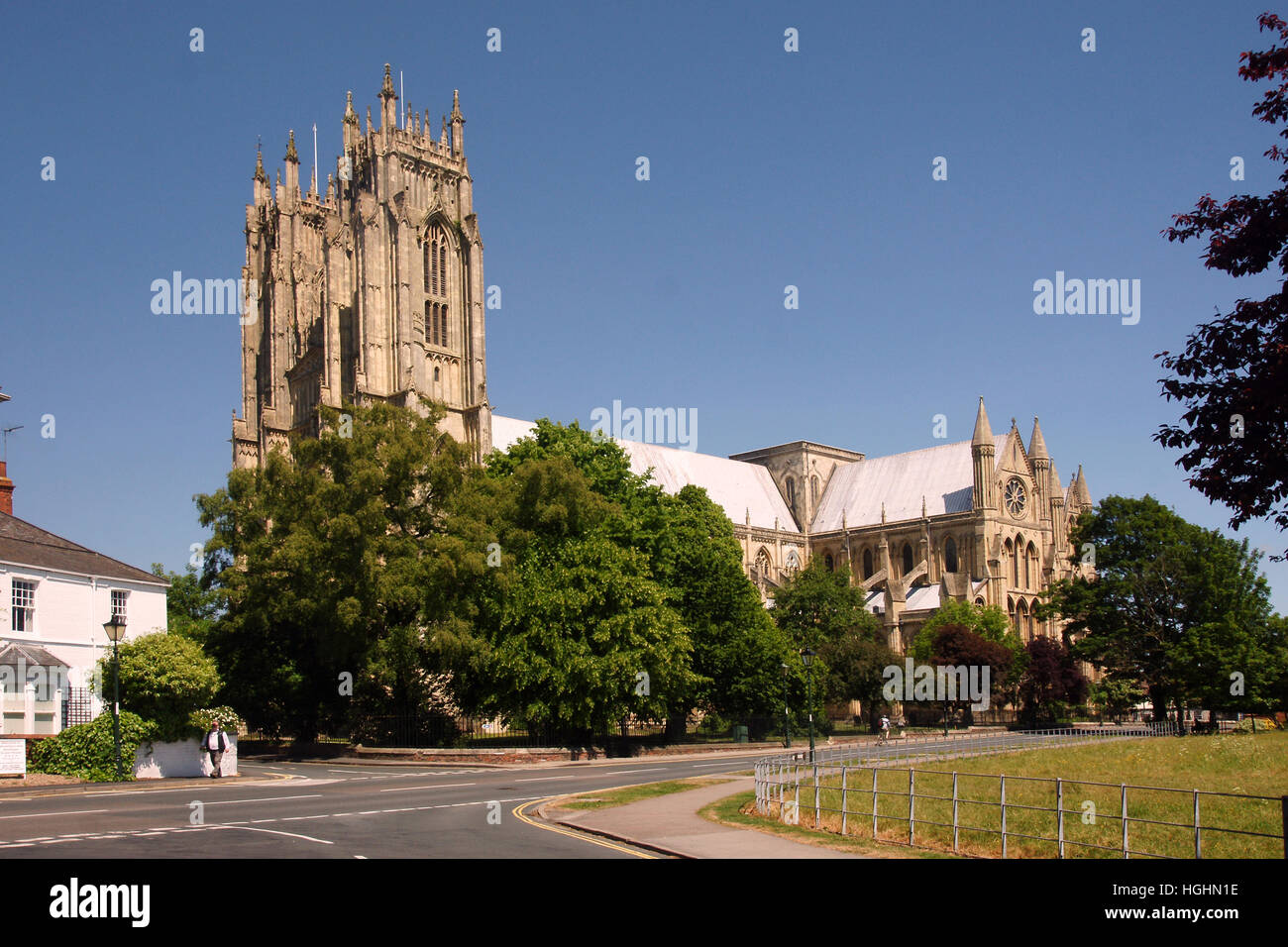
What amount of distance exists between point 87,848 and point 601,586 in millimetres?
27308

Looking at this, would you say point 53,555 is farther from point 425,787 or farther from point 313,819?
point 313,819

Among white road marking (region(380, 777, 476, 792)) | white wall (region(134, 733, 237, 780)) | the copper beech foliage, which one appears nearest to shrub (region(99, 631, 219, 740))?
white wall (region(134, 733, 237, 780))

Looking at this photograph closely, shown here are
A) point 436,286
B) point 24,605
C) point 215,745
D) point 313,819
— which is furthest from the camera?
point 436,286

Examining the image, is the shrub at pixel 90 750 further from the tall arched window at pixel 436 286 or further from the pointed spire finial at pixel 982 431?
the pointed spire finial at pixel 982 431

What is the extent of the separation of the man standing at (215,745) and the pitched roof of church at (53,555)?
6.19 metres

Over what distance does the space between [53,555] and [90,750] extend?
6.68 meters

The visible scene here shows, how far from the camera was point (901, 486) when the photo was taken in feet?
353

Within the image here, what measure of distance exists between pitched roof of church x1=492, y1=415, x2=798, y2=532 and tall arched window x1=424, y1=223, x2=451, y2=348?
1916cm

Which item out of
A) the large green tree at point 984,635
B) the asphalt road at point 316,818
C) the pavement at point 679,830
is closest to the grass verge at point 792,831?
the pavement at point 679,830

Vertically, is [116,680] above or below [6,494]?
below

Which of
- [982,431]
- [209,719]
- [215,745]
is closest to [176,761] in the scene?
[209,719]

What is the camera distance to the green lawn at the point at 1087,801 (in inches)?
677
